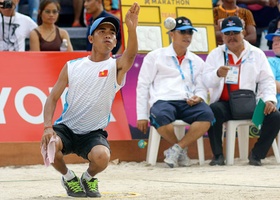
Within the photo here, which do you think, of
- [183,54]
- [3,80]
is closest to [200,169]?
[183,54]

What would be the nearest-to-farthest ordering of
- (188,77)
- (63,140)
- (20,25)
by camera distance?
1. (63,140)
2. (188,77)
3. (20,25)

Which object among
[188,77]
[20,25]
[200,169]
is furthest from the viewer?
[20,25]

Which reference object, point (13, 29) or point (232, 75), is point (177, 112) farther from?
point (13, 29)

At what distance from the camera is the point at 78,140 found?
7.85 metres

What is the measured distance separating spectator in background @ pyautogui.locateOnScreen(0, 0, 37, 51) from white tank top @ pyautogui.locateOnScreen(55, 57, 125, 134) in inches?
183

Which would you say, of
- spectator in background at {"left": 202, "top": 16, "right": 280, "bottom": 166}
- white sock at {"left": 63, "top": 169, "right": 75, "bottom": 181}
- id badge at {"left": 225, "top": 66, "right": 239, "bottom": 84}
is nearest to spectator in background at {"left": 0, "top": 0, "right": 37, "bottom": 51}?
spectator in background at {"left": 202, "top": 16, "right": 280, "bottom": 166}

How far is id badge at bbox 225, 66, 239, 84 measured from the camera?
36.5 ft

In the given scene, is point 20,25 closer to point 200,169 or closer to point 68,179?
point 200,169

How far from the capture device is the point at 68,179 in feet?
25.3

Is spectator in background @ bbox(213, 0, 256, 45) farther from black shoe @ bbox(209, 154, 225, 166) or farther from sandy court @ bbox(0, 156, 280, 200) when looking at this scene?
black shoe @ bbox(209, 154, 225, 166)

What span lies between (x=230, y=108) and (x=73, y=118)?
12.1ft

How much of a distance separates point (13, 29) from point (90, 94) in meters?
4.94

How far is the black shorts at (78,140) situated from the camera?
7.72 m

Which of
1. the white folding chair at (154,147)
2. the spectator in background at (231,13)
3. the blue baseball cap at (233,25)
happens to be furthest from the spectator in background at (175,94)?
the spectator in background at (231,13)
